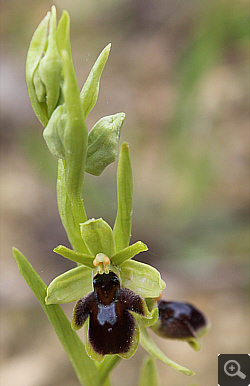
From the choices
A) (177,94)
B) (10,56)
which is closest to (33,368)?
(177,94)

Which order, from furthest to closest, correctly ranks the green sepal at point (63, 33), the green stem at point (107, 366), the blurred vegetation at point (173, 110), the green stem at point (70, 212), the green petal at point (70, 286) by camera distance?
the blurred vegetation at point (173, 110) < the green stem at point (107, 366) < the green stem at point (70, 212) < the green petal at point (70, 286) < the green sepal at point (63, 33)

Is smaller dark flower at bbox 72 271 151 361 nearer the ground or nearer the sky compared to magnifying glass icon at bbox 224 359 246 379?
nearer the sky

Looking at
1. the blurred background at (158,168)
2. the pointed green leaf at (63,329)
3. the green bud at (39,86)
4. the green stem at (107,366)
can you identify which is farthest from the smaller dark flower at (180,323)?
the blurred background at (158,168)

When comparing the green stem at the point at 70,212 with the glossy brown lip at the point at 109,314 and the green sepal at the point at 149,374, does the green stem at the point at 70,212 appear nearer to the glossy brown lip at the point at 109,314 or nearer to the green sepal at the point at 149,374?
the glossy brown lip at the point at 109,314

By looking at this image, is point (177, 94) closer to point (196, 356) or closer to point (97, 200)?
point (97, 200)

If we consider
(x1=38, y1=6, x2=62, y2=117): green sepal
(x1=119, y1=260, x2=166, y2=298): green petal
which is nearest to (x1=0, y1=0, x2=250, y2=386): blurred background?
(x1=38, y1=6, x2=62, y2=117): green sepal

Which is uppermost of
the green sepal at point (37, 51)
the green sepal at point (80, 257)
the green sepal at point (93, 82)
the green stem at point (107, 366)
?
the green sepal at point (37, 51)

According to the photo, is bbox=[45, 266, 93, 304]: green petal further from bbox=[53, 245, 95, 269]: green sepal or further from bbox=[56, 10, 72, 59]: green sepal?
bbox=[56, 10, 72, 59]: green sepal
